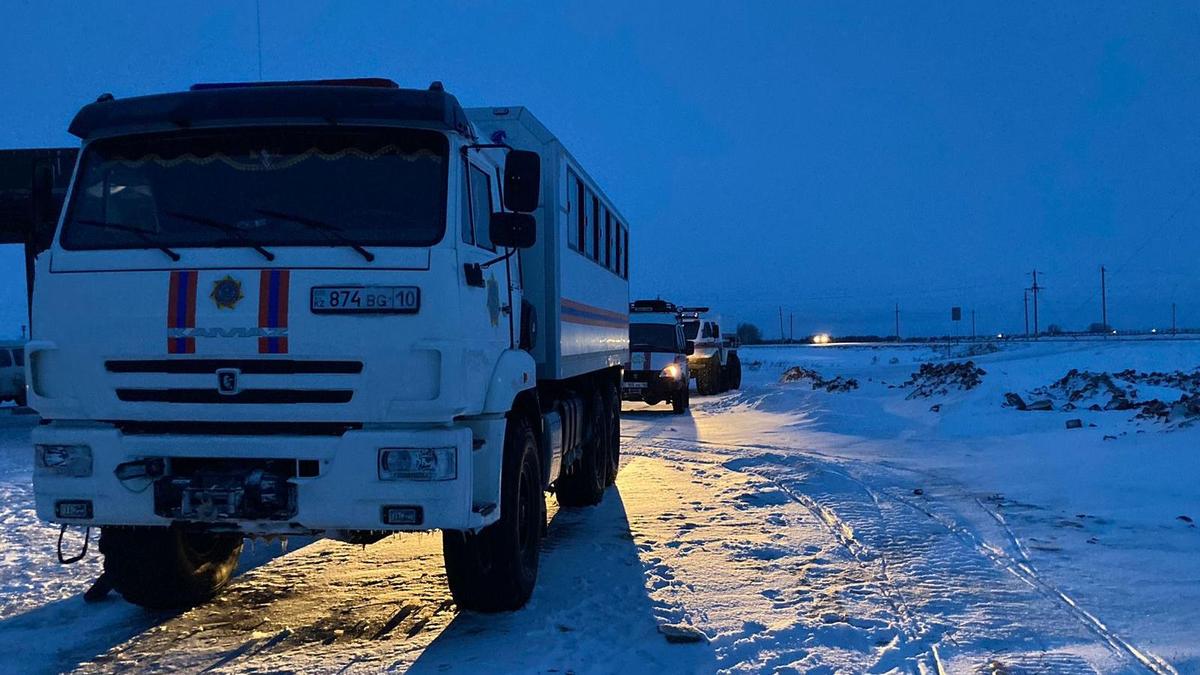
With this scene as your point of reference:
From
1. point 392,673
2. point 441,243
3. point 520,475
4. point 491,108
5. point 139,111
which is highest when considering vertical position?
point 491,108

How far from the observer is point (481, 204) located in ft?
19.2

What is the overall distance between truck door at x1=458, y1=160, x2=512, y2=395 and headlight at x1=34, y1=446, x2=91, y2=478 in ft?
6.91

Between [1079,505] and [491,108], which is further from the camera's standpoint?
[1079,505]

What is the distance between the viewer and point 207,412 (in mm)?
4965

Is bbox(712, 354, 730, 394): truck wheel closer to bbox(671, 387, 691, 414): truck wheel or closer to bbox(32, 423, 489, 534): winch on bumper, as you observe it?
bbox(671, 387, 691, 414): truck wheel

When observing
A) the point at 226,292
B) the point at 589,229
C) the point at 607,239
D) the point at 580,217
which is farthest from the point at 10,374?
the point at 226,292

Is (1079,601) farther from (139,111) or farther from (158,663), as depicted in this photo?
(139,111)

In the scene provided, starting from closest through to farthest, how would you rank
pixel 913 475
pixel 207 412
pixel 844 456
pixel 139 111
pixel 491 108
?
pixel 207 412 → pixel 139 111 → pixel 491 108 → pixel 913 475 → pixel 844 456

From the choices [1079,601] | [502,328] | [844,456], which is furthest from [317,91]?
[844,456]

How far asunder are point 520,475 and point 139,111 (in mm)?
3121

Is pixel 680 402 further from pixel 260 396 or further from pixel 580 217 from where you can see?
pixel 260 396

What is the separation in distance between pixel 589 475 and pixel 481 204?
5.04 metres

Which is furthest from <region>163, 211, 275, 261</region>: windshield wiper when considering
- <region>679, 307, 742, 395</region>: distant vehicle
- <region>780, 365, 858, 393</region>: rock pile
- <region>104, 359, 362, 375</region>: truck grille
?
<region>679, 307, 742, 395</region>: distant vehicle

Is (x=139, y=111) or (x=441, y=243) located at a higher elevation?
(x=139, y=111)
